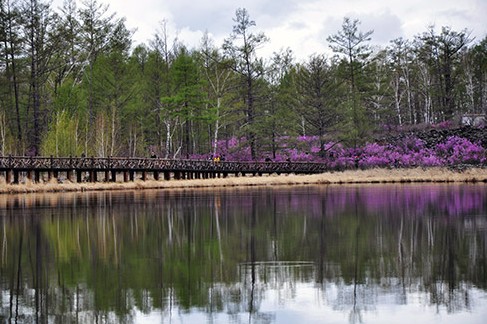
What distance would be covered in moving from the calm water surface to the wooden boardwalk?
2455cm

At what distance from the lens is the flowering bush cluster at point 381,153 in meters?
57.9

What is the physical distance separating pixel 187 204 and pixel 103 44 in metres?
38.6

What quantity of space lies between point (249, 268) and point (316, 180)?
40.0 meters

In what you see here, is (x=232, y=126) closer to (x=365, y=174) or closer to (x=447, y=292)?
A: (x=365, y=174)

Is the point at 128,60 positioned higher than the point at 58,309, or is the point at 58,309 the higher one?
the point at 128,60

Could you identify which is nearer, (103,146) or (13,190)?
(13,190)

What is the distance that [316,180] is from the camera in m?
52.9

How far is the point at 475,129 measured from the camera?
63125 mm

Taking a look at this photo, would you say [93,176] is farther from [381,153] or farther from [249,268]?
[249,268]

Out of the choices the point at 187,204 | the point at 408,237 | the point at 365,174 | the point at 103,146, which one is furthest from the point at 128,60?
the point at 408,237

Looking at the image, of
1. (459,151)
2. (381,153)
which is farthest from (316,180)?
(459,151)

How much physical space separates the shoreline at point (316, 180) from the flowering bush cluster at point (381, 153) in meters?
4.33

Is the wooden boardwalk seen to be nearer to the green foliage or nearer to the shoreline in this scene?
the green foliage

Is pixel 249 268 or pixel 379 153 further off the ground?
pixel 379 153
